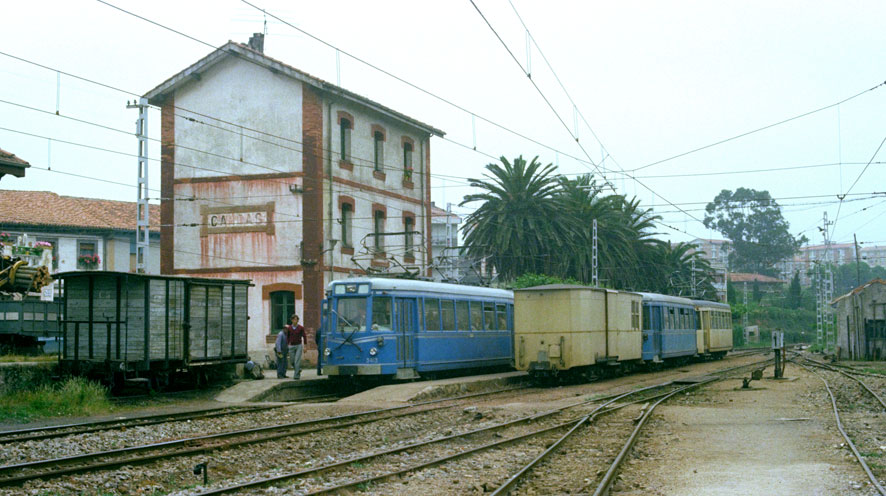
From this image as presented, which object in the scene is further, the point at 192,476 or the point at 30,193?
the point at 30,193

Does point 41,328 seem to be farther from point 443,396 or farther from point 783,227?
point 783,227

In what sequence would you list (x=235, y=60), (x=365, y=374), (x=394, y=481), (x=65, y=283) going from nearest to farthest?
(x=394, y=481), (x=65, y=283), (x=365, y=374), (x=235, y=60)

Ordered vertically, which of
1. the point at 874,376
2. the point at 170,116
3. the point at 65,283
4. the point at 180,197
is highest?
the point at 170,116

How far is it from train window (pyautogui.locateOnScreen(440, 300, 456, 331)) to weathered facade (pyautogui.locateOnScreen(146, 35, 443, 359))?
7554 millimetres

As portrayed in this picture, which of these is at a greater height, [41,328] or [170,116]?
[170,116]

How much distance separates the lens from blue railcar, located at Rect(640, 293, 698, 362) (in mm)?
31625

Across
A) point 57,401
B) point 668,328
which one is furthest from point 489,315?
point 57,401

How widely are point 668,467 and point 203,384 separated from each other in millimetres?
13608

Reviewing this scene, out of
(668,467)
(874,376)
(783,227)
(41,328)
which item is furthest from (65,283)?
(783,227)

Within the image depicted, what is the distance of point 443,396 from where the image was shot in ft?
69.5

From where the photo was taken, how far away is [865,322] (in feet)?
141

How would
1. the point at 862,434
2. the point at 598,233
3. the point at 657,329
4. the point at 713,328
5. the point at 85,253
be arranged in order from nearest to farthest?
the point at 862,434 < the point at 657,329 < the point at 713,328 < the point at 598,233 < the point at 85,253

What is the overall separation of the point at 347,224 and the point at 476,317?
9.86 meters

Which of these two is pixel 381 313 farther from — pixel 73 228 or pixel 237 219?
pixel 73 228
